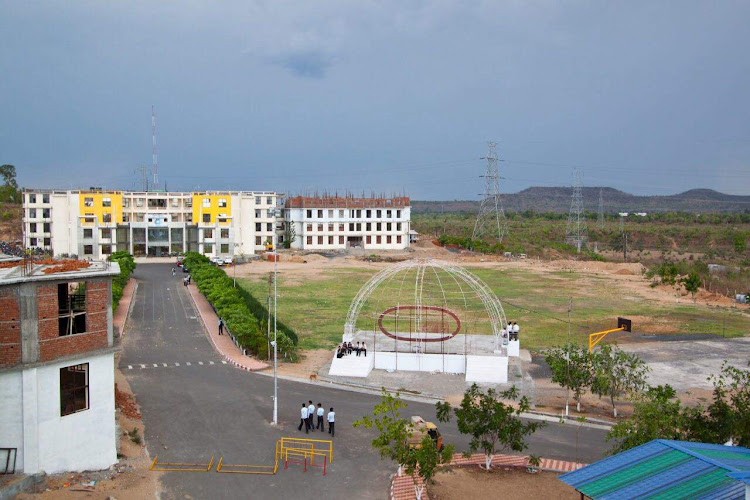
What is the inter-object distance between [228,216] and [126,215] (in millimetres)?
12671

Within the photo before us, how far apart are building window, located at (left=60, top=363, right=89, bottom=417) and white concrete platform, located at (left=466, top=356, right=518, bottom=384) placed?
1630 cm

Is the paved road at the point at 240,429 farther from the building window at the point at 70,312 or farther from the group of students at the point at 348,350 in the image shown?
the building window at the point at 70,312

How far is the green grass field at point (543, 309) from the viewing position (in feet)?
133

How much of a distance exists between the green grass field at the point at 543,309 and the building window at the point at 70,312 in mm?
→ 16554

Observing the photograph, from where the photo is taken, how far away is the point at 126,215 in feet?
275

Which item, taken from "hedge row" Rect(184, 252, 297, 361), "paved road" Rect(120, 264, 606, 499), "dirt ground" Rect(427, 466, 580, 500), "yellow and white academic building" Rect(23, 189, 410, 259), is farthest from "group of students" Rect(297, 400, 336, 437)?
"yellow and white academic building" Rect(23, 189, 410, 259)

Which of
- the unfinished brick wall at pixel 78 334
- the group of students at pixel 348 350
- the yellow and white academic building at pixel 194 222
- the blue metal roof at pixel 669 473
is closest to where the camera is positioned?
the blue metal roof at pixel 669 473

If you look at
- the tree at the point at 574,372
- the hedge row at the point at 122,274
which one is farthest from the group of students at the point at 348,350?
the hedge row at the point at 122,274

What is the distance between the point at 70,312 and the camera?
18.7 metres

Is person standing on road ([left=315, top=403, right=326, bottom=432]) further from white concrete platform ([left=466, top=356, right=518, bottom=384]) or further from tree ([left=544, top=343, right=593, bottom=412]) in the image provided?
tree ([left=544, top=343, right=593, bottom=412])

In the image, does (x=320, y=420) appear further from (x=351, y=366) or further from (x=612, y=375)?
(x=612, y=375)

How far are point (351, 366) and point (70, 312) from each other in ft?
46.8

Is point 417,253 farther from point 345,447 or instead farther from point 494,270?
point 345,447

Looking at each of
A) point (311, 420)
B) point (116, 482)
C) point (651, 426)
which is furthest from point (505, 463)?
point (116, 482)
